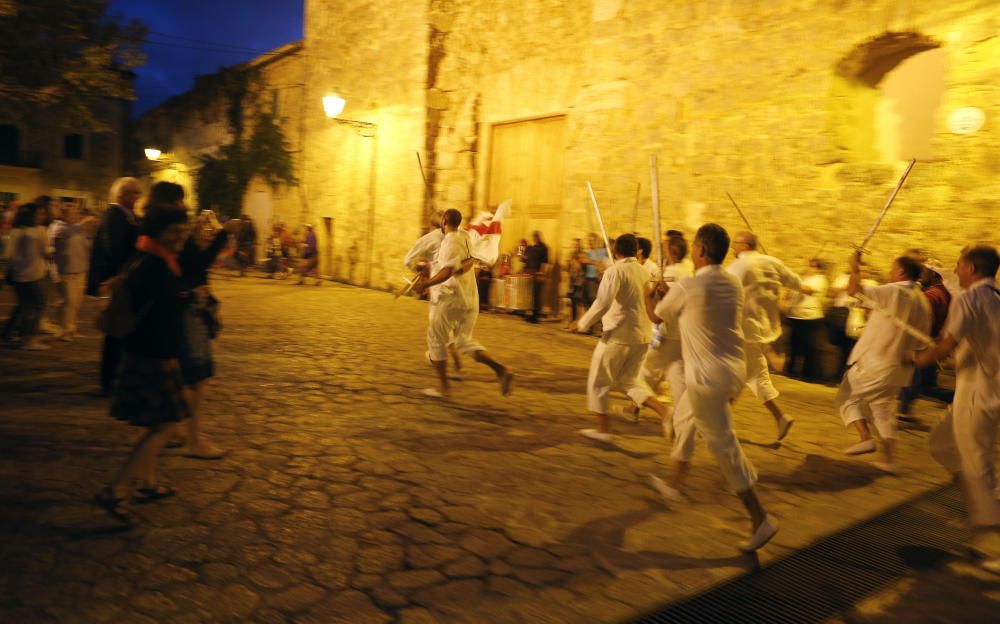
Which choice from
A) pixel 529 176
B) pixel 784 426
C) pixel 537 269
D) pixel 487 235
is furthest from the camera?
pixel 529 176

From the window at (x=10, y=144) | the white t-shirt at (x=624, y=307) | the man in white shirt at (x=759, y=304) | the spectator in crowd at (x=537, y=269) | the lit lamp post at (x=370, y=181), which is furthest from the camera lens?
the window at (x=10, y=144)

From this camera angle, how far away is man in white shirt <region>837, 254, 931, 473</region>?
511cm

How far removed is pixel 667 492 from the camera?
4.25 meters

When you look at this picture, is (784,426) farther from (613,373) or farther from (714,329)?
(714,329)

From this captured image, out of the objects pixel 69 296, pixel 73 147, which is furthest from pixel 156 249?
pixel 73 147

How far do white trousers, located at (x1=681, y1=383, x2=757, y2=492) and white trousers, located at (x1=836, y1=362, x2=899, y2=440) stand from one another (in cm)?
208

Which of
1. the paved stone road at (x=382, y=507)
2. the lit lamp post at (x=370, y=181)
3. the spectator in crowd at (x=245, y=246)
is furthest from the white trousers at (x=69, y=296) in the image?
the spectator in crowd at (x=245, y=246)

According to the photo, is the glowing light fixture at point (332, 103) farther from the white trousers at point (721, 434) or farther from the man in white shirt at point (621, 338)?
the white trousers at point (721, 434)

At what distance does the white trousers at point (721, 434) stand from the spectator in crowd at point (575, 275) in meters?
8.38

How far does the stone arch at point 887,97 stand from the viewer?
8695 millimetres

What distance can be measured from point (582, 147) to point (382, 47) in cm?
737

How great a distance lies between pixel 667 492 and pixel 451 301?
287 centimetres

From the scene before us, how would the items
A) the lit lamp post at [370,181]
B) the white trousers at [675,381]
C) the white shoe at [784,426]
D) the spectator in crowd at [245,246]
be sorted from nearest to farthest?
the white trousers at [675,381] → the white shoe at [784,426] → the lit lamp post at [370,181] → the spectator in crowd at [245,246]

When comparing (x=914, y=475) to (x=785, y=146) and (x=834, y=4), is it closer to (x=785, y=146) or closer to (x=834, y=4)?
(x=785, y=146)
